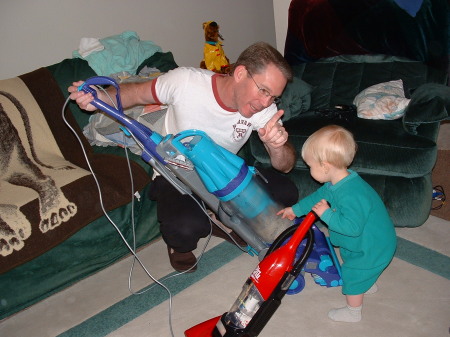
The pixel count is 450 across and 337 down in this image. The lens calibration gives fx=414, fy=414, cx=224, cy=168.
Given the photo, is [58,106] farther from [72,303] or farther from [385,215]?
[385,215]

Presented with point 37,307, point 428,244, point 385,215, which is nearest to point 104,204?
point 37,307

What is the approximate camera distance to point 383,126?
2135 mm

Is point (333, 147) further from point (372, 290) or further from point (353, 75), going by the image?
point (353, 75)

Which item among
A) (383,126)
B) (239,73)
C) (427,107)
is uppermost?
(239,73)

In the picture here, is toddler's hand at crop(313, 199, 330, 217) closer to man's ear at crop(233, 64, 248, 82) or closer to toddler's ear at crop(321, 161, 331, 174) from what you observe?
toddler's ear at crop(321, 161, 331, 174)

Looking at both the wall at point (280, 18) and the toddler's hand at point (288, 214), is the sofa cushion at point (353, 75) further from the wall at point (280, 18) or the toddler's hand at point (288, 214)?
the toddler's hand at point (288, 214)

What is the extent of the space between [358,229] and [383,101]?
1104mm

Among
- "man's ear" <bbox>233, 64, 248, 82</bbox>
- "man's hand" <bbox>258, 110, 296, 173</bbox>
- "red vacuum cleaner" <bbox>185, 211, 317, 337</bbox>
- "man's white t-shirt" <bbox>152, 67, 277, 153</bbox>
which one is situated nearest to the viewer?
"red vacuum cleaner" <bbox>185, 211, 317, 337</bbox>

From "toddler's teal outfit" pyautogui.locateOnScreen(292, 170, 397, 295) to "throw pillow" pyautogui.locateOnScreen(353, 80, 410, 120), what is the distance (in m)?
0.88

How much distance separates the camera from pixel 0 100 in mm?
2176

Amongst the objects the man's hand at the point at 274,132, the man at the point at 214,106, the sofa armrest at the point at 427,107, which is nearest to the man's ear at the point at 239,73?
the man at the point at 214,106

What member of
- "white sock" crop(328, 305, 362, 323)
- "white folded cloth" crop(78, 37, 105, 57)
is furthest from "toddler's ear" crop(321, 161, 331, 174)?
"white folded cloth" crop(78, 37, 105, 57)

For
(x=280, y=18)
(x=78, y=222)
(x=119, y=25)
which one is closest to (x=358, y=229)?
(x=78, y=222)

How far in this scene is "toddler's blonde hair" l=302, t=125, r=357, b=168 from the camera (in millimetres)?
1457
